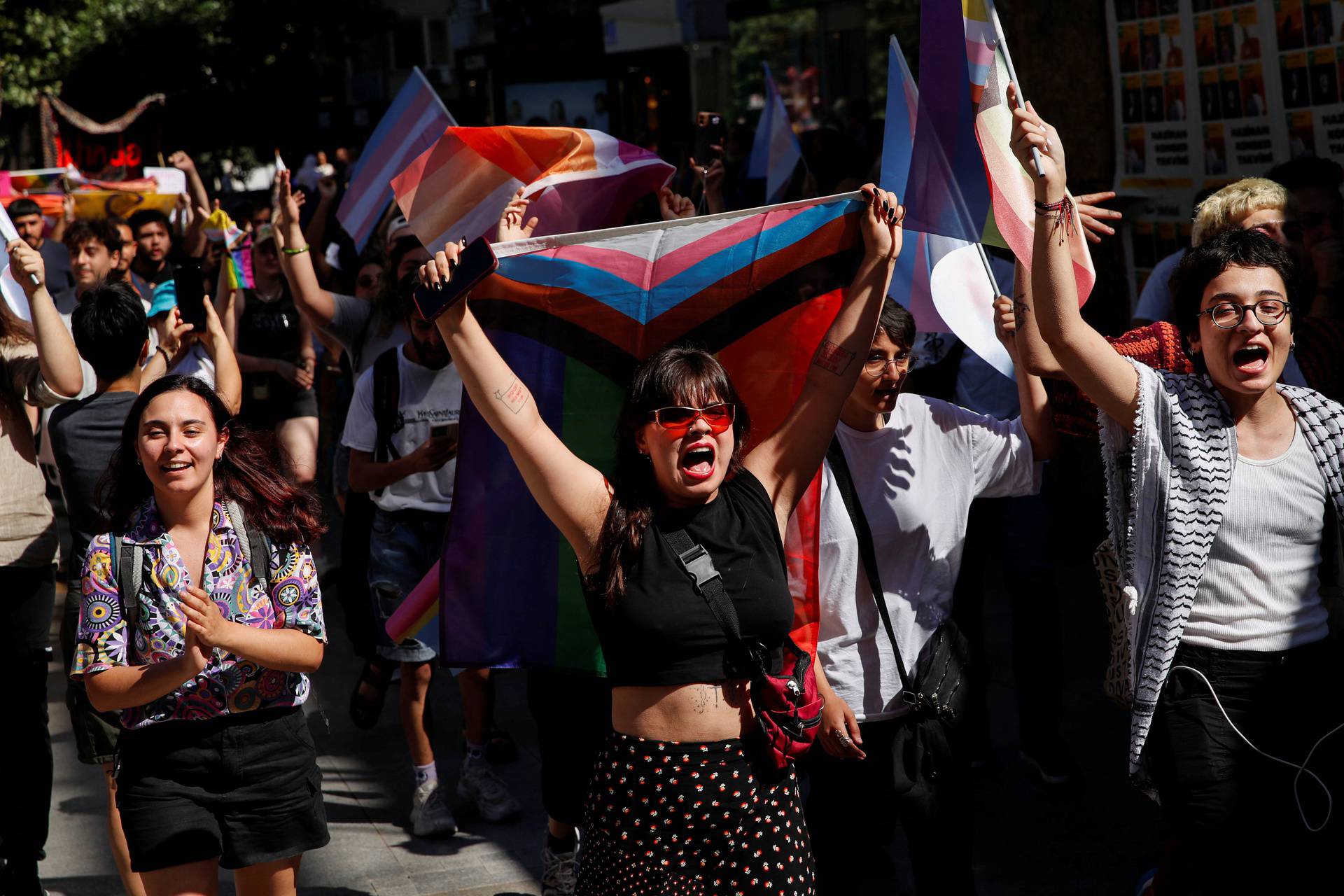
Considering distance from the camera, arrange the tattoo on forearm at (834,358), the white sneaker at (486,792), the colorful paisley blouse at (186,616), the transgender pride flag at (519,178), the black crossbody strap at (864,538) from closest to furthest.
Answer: the tattoo on forearm at (834,358) → the colorful paisley blouse at (186,616) → the black crossbody strap at (864,538) → the transgender pride flag at (519,178) → the white sneaker at (486,792)

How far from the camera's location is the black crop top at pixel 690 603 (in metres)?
3.11

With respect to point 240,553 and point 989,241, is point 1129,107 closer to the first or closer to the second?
point 989,241

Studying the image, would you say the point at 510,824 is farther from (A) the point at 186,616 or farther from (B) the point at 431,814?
(A) the point at 186,616

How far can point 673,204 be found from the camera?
5.24 metres

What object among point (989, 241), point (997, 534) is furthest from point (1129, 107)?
point (989, 241)

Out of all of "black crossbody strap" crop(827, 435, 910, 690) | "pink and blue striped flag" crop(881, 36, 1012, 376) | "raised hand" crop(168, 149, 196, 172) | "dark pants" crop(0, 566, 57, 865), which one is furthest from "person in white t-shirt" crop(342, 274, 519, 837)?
"raised hand" crop(168, 149, 196, 172)

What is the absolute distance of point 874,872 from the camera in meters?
4.73

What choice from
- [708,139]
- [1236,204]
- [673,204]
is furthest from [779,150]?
[1236,204]

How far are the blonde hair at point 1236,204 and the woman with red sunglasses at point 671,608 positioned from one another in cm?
155

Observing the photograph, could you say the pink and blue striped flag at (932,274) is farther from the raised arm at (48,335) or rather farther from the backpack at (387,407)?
the raised arm at (48,335)

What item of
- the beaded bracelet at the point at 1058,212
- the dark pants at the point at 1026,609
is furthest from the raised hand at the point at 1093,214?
the dark pants at the point at 1026,609

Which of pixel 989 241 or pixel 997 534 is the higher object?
pixel 989 241

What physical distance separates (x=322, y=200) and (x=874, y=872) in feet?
24.8

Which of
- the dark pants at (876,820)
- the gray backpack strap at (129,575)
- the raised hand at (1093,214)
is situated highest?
the raised hand at (1093,214)
